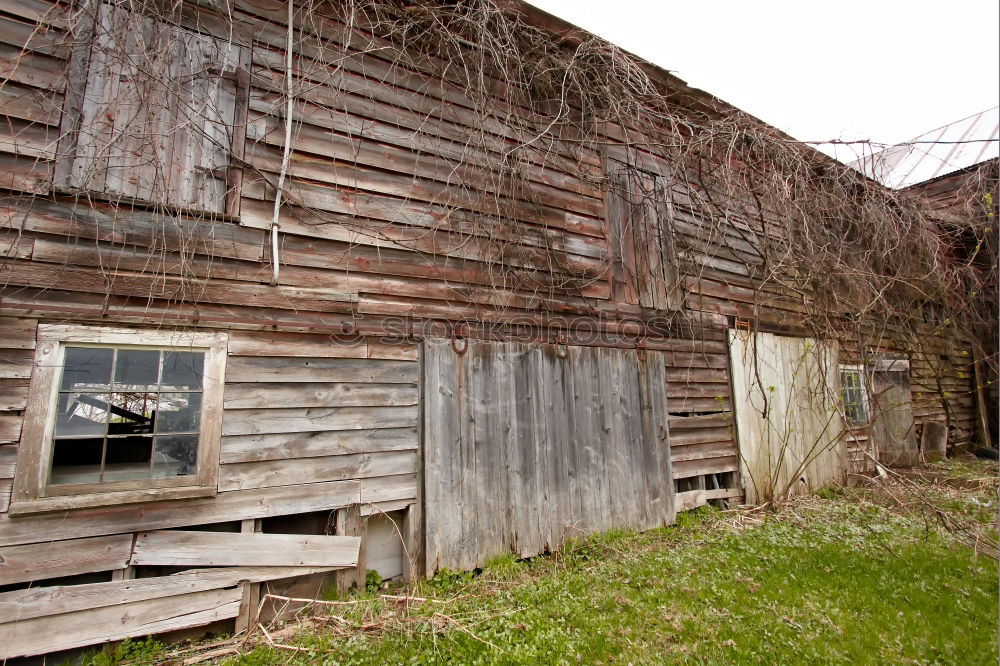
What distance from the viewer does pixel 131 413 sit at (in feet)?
10.1

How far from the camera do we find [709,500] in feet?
A: 18.6

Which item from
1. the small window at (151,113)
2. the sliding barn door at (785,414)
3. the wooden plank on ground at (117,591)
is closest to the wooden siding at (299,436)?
the wooden plank on ground at (117,591)

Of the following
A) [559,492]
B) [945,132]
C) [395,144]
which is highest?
[945,132]

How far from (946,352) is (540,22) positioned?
10.4 meters

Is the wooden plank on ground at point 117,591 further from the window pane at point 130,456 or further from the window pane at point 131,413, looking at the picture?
the window pane at point 131,413

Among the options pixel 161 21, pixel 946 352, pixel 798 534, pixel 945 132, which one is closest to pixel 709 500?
pixel 798 534

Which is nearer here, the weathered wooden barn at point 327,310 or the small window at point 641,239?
the weathered wooden barn at point 327,310

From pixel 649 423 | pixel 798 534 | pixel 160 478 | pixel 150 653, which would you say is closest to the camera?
pixel 150 653

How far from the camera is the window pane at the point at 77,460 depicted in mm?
2912

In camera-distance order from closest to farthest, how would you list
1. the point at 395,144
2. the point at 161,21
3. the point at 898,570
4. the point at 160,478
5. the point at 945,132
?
the point at 160,478, the point at 161,21, the point at 898,570, the point at 395,144, the point at 945,132

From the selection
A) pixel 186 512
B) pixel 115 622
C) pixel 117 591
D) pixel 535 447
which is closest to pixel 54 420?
pixel 186 512

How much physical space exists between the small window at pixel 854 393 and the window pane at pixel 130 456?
8.81 m

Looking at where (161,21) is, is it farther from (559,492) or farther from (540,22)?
(559,492)

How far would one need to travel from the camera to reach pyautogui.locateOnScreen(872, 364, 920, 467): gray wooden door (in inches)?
316
